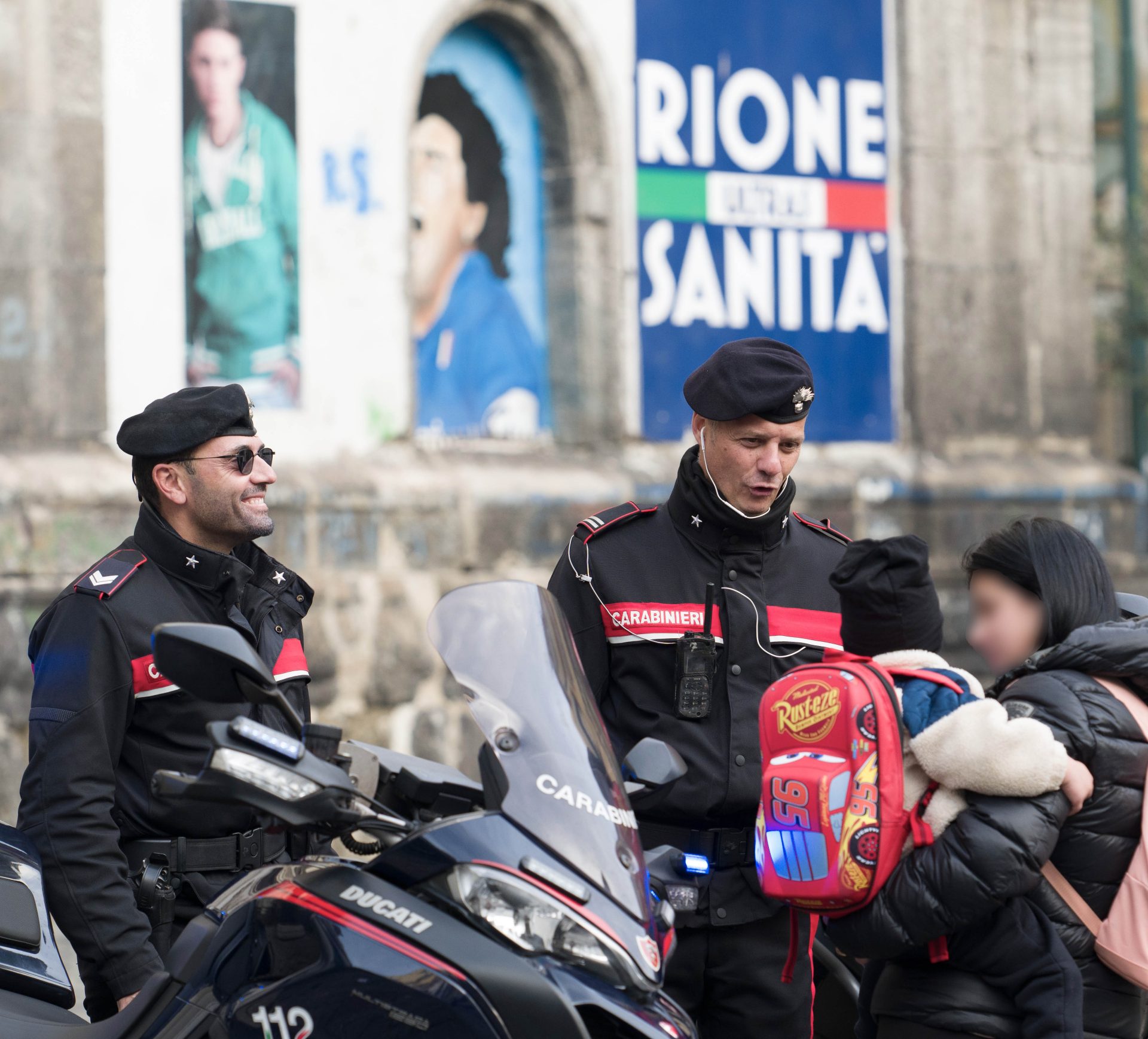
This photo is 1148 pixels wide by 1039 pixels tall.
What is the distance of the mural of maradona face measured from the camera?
29.0 feet

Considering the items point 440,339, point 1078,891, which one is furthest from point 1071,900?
point 440,339

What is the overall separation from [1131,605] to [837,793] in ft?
3.66

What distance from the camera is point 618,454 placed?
9172mm

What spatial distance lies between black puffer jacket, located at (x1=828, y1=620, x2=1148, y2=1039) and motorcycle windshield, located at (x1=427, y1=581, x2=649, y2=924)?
58 cm

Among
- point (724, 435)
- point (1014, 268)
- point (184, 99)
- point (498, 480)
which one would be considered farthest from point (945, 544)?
point (724, 435)

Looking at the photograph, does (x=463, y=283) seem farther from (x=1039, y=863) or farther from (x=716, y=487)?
(x=1039, y=863)

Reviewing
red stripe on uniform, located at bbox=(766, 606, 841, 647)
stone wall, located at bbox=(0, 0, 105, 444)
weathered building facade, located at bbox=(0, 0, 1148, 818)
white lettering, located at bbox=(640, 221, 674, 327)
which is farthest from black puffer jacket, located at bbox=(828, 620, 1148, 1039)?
white lettering, located at bbox=(640, 221, 674, 327)

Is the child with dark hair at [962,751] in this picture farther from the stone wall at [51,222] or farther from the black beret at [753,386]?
the stone wall at [51,222]

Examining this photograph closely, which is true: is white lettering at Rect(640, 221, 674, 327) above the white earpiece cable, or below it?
above

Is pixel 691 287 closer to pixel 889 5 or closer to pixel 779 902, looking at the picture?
pixel 889 5

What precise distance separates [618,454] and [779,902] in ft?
19.3

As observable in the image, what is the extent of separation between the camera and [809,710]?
2758mm

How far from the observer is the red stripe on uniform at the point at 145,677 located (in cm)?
323

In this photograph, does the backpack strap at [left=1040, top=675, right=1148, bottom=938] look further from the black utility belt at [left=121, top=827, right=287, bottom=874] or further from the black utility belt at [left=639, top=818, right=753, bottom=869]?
the black utility belt at [left=121, top=827, right=287, bottom=874]
